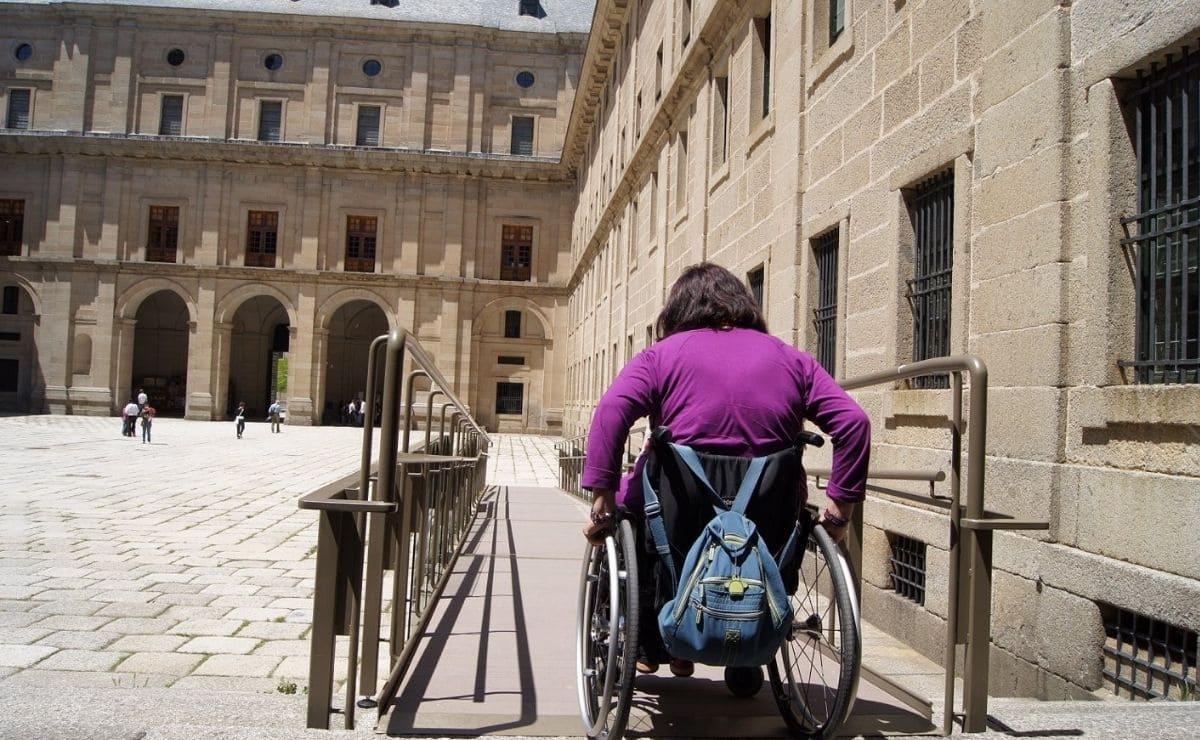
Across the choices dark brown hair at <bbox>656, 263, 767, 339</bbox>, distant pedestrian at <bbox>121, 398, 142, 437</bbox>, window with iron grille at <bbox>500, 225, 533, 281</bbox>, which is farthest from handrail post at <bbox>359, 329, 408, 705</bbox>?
window with iron grille at <bbox>500, 225, 533, 281</bbox>

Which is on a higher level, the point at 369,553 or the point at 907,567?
the point at 369,553

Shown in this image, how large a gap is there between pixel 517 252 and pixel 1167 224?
44.3 m

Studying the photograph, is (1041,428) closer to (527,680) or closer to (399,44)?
(527,680)

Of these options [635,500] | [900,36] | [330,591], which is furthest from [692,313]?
[900,36]

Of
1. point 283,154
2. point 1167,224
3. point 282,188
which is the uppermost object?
point 283,154

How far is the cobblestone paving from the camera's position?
534 cm

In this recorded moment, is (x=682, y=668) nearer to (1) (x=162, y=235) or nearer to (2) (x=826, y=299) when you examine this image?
→ (2) (x=826, y=299)

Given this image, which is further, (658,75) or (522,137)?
(522,137)

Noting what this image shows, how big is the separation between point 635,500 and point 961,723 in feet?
5.00

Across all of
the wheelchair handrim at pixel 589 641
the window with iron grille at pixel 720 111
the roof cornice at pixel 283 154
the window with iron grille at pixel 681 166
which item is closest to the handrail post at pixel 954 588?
the wheelchair handrim at pixel 589 641

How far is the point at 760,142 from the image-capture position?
11188 mm

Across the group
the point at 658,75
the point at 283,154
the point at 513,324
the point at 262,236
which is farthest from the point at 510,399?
the point at 658,75

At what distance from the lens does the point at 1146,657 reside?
4.22 metres

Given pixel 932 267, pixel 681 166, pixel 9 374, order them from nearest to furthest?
pixel 932 267 → pixel 681 166 → pixel 9 374
